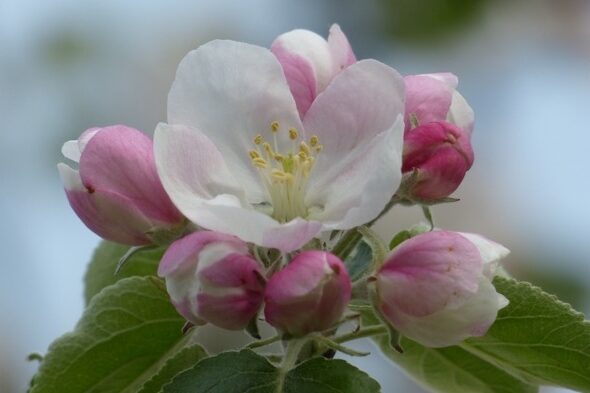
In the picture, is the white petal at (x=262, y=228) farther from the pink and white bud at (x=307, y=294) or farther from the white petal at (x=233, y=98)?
the white petal at (x=233, y=98)

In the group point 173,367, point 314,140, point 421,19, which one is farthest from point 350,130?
point 421,19

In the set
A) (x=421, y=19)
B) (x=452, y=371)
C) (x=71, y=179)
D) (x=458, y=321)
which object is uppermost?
(x=71, y=179)

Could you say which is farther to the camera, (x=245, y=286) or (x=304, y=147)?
(x=304, y=147)

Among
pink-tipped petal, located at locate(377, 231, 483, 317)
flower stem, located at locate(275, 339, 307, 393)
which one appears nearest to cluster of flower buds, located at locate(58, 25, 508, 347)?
pink-tipped petal, located at locate(377, 231, 483, 317)

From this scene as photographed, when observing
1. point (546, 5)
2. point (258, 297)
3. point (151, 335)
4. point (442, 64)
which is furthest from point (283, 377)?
point (546, 5)

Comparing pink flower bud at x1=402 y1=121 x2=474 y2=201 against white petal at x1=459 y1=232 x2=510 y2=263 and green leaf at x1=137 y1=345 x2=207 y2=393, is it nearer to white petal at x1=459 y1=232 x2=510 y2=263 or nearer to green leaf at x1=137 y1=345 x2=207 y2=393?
white petal at x1=459 y1=232 x2=510 y2=263

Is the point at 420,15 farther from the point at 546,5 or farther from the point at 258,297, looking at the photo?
the point at 258,297

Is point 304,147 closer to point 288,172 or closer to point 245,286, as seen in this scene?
point 288,172

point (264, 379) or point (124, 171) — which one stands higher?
point (124, 171)
